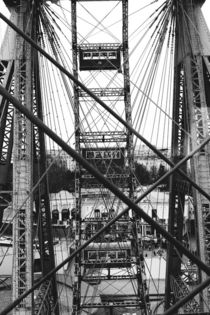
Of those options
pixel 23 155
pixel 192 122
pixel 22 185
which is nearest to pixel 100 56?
pixel 192 122

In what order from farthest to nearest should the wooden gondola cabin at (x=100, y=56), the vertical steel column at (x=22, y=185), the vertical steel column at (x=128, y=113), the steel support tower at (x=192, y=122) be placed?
the wooden gondola cabin at (x=100, y=56)
the vertical steel column at (x=128, y=113)
the steel support tower at (x=192, y=122)
the vertical steel column at (x=22, y=185)

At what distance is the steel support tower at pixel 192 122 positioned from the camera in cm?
882

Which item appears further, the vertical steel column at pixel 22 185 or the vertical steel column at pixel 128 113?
the vertical steel column at pixel 128 113

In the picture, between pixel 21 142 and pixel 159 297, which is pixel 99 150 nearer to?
pixel 159 297

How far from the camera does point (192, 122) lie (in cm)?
923

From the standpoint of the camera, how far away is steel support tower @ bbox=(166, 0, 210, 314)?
28.9 ft

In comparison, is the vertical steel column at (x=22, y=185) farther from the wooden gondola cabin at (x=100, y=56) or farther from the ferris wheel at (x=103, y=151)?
the wooden gondola cabin at (x=100, y=56)

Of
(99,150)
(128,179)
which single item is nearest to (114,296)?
(128,179)

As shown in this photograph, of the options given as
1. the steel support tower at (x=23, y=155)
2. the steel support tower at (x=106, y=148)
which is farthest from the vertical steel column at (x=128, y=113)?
the steel support tower at (x=23, y=155)

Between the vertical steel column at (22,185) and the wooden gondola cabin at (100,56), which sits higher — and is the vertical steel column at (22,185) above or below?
below

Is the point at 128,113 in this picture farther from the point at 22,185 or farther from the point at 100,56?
the point at 22,185

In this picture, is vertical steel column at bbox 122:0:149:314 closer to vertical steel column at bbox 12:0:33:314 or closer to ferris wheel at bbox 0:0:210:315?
ferris wheel at bbox 0:0:210:315

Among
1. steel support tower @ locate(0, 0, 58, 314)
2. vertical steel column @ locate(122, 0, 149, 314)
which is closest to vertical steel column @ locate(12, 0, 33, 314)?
steel support tower @ locate(0, 0, 58, 314)

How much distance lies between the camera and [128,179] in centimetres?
1661
